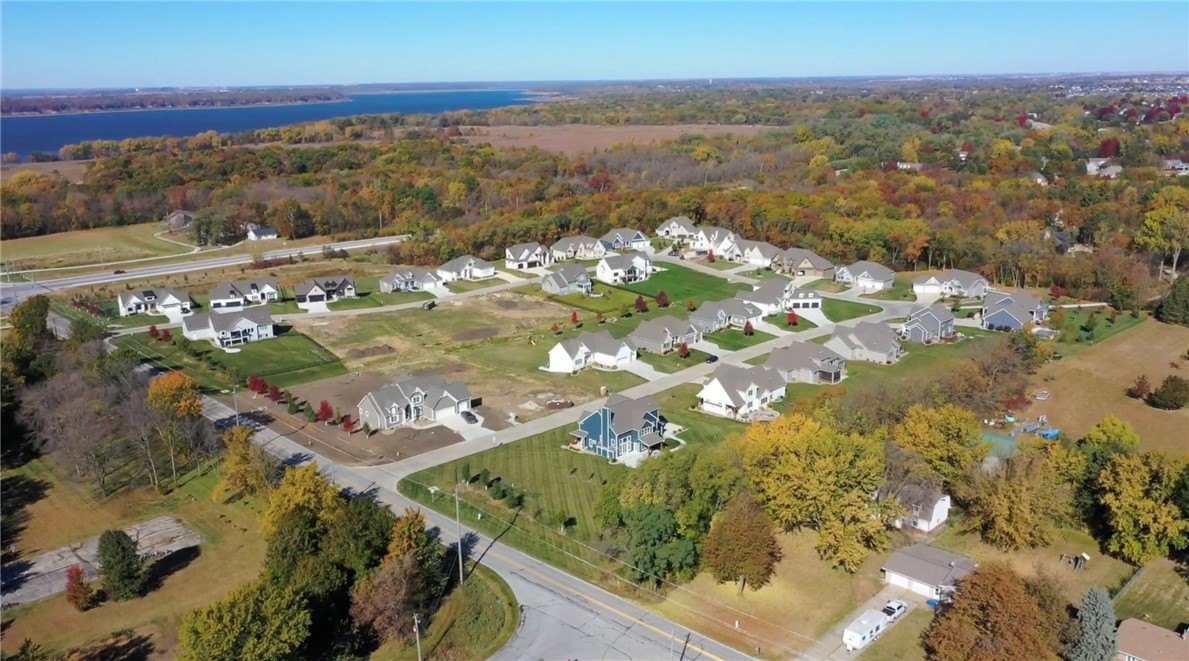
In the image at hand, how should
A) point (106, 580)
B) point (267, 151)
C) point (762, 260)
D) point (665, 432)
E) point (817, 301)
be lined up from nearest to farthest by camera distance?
point (106, 580), point (665, 432), point (817, 301), point (762, 260), point (267, 151)

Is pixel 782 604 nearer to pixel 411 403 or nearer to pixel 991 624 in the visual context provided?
pixel 991 624

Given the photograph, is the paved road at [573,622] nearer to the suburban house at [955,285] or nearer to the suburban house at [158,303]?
the suburban house at [158,303]

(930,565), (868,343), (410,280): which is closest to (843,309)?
(868,343)

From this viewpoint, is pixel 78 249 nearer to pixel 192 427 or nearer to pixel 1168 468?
pixel 192 427

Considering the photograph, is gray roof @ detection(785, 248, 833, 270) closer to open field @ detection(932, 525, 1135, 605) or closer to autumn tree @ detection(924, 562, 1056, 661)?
open field @ detection(932, 525, 1135, 605)

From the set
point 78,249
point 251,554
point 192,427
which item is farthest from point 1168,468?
point 78,249

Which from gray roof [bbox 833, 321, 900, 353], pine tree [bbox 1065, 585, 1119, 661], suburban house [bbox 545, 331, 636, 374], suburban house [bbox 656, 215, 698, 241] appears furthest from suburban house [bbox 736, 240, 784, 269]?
pine tree [bbox 1065, 585, 1119, 661]

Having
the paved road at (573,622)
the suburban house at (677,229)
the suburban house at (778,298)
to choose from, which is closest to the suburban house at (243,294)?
the suburban house at (778,298)
